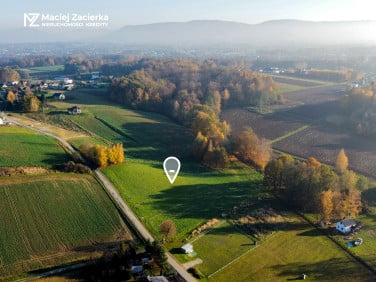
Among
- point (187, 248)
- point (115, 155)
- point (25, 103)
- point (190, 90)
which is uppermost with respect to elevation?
point (190, 90)

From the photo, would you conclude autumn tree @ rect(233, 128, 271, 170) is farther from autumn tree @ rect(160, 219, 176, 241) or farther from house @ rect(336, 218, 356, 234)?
autumn tree @ rect(160, 219, 176, 241)

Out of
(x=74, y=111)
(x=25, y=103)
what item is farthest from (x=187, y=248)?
(x=25, y=103)

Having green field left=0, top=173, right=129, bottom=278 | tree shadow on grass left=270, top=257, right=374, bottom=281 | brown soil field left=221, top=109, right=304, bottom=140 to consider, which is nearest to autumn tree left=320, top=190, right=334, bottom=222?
tree shadow on grass left=270, top=257, right=374, bottom=281

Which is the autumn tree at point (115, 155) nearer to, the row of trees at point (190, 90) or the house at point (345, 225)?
the house at point (345, 225)

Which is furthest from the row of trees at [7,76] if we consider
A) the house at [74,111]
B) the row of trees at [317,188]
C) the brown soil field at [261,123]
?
the row of trees at [317,188]

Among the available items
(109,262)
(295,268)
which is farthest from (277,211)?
(109,262)

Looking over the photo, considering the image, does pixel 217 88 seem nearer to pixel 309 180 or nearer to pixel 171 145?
pixel 171 145

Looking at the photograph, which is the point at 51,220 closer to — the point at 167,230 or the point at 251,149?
the point at 167,230
